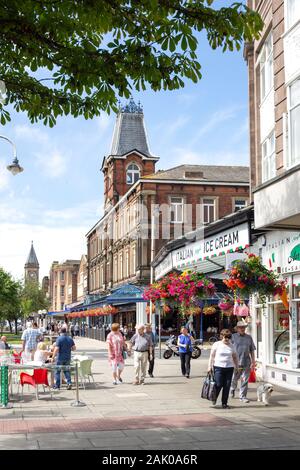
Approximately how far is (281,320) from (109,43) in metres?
11.3

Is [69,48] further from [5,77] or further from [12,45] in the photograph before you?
[5,77]

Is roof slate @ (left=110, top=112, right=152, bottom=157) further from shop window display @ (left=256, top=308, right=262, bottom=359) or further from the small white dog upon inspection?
the small white dog

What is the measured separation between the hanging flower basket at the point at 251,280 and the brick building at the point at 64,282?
114327 millimetres

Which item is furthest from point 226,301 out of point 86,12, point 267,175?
point 86,12

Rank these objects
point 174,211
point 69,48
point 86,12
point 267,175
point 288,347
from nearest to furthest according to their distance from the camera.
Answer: point 86,12
point 69,48
point 288,347
point 267,175
point 174,211

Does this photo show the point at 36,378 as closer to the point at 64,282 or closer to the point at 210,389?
the point at 210,389

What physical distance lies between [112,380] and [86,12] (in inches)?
528

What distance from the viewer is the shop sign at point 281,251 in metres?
16.3

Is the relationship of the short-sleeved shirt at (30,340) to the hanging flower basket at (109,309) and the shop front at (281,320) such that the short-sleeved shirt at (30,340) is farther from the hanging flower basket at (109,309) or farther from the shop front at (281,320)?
the hanging flower basket at (109,309)

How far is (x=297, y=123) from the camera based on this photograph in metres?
15.4

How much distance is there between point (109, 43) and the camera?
8812mm

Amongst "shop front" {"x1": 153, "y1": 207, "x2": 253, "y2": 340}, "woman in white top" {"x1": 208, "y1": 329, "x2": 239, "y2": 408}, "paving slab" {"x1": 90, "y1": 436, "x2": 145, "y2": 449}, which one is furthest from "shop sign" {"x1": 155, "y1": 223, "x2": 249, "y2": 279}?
"paving slab" {"x1": 90, "y1": 436, "x2": 145, "y2": 449}

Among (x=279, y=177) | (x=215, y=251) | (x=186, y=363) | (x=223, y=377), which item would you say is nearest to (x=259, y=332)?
(x=186, y=363)

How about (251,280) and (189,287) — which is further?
(189,287)
